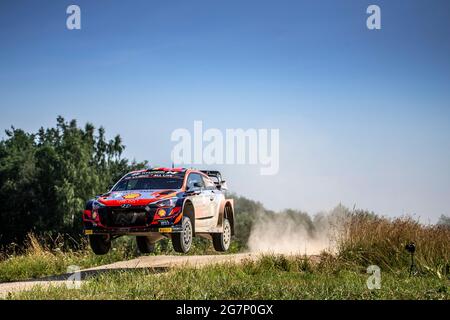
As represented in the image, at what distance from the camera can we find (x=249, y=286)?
1073cm

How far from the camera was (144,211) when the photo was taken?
Result: 10.3 metres

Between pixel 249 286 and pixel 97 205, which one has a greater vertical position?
pixel 97 205

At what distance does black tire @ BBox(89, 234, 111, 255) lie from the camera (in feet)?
34.6

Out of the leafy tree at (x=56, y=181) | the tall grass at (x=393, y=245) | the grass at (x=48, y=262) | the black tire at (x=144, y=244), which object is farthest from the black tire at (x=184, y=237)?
the leafy tree at (x=56, y=181)

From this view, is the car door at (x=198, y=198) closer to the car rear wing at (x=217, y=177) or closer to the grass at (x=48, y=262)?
the car rear wing at (x=217, y=177)

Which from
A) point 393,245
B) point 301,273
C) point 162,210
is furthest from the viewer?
point 393,245

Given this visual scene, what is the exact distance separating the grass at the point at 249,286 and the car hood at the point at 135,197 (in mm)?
1549

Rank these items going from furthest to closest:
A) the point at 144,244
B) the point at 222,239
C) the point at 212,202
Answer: the point at 144,244
the point at 212,202
the point at 222,239

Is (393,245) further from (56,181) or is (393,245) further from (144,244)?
(56,181)

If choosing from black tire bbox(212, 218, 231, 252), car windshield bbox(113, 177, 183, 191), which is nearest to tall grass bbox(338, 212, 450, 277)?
black tire bbox(212, 218, 231, 252)

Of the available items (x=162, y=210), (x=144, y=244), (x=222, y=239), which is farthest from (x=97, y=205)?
(x=144, y=244)

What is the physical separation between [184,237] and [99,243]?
1.61m

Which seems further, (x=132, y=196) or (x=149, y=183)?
(x=149, y=183)
